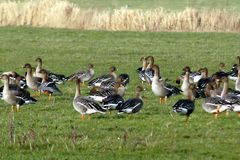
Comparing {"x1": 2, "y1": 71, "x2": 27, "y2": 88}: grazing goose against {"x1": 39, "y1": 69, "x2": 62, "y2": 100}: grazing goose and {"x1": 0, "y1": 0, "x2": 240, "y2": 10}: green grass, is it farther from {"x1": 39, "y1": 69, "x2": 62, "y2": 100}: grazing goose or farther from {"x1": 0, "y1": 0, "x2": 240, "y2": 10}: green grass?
{"x1": 0, "y1": 0, "x2": 240, "y2": 10}: green grass

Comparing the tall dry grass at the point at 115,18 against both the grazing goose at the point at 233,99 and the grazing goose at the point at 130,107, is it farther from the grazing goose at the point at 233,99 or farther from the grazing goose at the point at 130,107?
the grazing goose at the point at 130,107

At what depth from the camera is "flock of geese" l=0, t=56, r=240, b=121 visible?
597 inches

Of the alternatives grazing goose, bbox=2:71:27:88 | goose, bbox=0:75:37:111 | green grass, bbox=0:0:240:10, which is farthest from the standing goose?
green grass, bbox=0:0:240:10

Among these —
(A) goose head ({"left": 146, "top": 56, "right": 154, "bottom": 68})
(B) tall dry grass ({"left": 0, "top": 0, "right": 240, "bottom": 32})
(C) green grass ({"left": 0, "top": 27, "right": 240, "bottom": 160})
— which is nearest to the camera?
(C) green grass ({"left": 0, "top": 27, "right": 240, "bottom": 160})

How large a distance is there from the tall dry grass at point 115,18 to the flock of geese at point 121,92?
17.2 m

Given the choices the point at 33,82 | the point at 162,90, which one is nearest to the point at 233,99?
the point at 162,90

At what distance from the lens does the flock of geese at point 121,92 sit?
15.2 meters

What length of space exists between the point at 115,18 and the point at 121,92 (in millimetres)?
23178

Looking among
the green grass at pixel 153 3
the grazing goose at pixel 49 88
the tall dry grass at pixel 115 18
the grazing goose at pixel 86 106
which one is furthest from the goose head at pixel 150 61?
the green grass at pixel 153 3

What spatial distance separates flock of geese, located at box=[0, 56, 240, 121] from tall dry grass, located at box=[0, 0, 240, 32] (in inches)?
677

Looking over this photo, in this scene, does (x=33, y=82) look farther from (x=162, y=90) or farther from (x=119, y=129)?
(x=119, y=129)

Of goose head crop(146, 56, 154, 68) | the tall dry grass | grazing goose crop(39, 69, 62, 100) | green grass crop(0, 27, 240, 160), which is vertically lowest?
green grass crop(0, 27, 240, 160)

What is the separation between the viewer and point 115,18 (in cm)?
4050

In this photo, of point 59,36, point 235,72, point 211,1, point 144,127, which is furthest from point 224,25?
point 144,127
